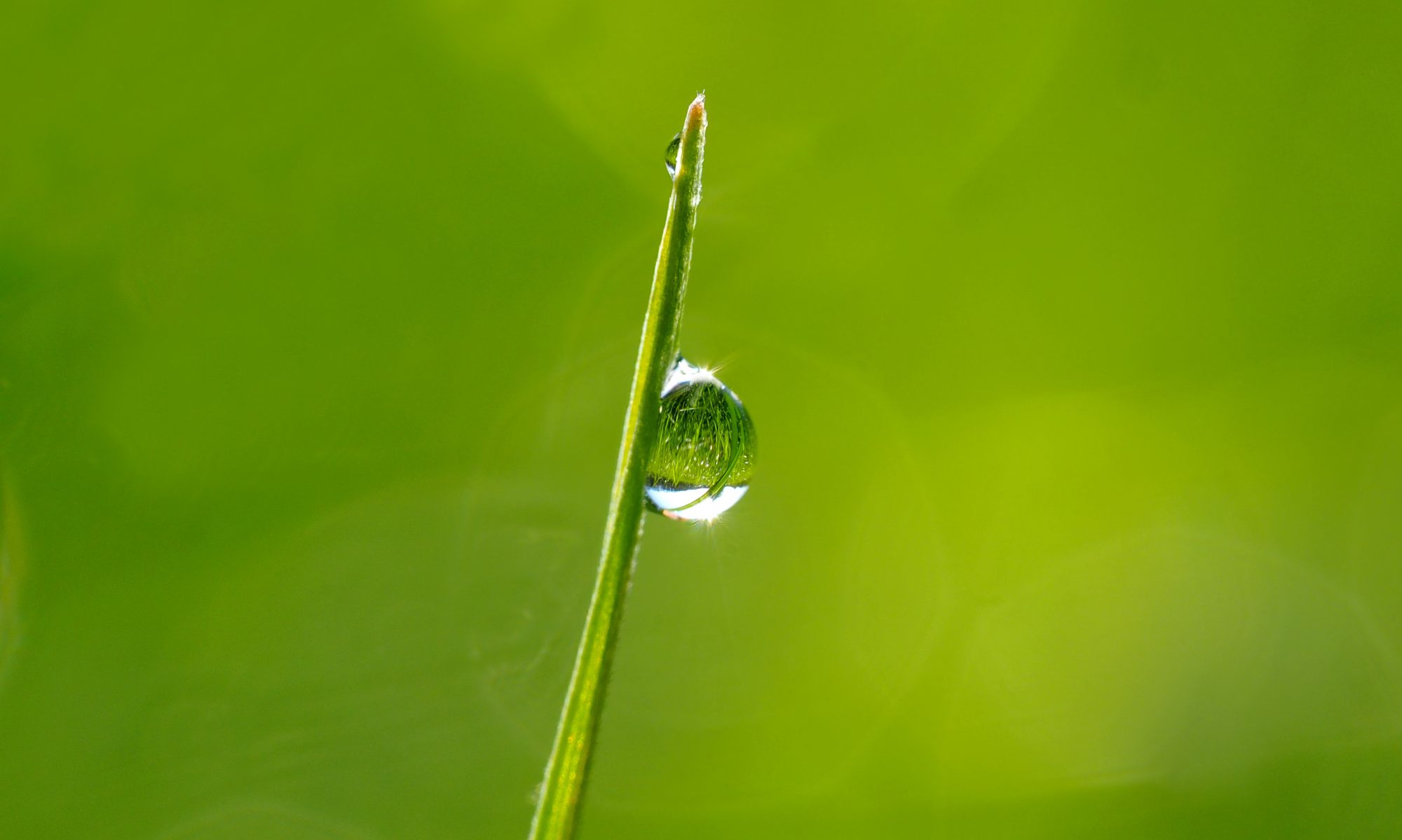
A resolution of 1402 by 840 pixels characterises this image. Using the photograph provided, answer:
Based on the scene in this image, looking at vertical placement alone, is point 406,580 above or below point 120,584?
above

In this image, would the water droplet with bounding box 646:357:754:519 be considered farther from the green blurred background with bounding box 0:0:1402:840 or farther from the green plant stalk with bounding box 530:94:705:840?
the green blurred background with bounding box 0:0:1402:840

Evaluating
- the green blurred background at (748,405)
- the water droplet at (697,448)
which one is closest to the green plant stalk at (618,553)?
the water droplet at (697,448)

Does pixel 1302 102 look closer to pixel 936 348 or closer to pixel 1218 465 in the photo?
pixel 1218 465

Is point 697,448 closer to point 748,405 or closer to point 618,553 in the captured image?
point 618,553

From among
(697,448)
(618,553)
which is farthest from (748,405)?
(618,553)

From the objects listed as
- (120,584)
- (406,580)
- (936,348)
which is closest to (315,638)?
(406,580)
